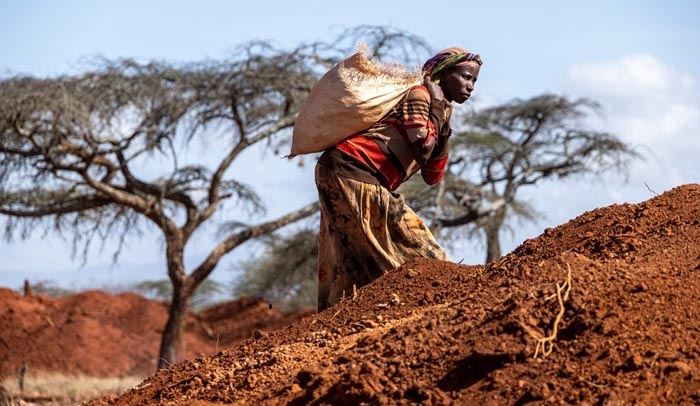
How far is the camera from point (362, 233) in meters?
6.23

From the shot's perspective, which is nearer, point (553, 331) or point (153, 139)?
point (553, 331)

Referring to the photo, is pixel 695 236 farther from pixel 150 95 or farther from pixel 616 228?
pixel 150 95

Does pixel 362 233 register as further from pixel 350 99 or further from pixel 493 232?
pixel 493 232

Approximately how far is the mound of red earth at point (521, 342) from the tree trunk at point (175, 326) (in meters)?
10.9

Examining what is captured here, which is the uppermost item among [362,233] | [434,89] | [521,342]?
[434,89]

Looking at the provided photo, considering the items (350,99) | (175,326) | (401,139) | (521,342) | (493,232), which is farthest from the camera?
(493,232)

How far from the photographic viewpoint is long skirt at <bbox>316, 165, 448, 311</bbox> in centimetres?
623

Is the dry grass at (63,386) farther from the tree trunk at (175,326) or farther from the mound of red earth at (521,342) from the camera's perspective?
the mound of red earth at (521,342)

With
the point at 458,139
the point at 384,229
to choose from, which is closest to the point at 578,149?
the point at 458,139

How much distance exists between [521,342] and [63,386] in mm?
11713

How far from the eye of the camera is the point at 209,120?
16734 millimetres

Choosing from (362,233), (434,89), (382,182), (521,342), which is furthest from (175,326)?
(521,342)

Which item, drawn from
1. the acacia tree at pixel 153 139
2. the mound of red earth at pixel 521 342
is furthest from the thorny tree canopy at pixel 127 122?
the mound of red earth at pixel 521 342

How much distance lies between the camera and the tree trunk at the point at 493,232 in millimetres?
21172
